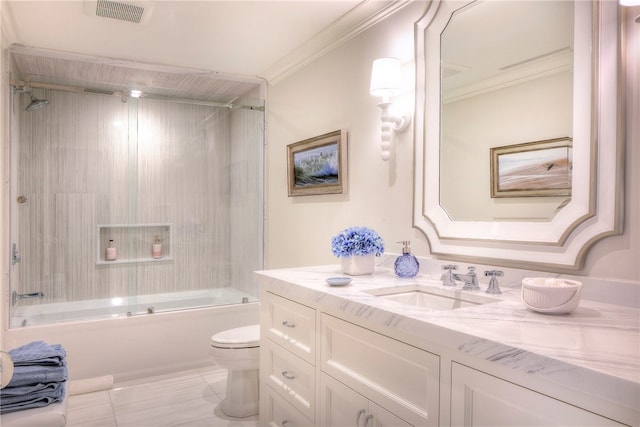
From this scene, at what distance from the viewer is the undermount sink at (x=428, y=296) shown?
5.28ft

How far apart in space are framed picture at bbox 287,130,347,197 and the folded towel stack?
168cm

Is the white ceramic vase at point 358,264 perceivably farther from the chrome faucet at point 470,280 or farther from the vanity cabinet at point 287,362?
the chrome faucet at point 470,280

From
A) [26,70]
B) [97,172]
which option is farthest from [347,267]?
[26,70]

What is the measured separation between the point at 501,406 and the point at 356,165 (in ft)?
5.65

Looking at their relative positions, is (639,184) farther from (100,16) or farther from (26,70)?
(26,70)

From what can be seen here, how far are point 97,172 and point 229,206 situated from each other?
1018 millimetres

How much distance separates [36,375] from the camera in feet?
5.04

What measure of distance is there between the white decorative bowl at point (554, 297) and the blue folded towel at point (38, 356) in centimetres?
169

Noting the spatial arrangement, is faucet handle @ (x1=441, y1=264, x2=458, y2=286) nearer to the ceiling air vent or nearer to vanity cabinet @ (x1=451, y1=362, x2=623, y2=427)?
vanity cabinet @ (x1=451, y1=362, x2=623, y2=427)

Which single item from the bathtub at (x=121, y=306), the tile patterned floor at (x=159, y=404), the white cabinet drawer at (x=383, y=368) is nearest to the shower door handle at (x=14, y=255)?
the bathtub at (x=121, y=306)

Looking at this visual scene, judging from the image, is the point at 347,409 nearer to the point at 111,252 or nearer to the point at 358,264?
the point at 358,264

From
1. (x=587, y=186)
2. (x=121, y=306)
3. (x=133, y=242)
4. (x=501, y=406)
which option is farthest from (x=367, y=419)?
(x=133, y=242)

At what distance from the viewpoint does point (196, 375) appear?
3102 millimetres

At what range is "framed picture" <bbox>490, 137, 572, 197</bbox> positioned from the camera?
1490 mm
